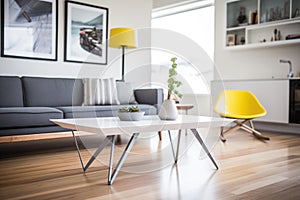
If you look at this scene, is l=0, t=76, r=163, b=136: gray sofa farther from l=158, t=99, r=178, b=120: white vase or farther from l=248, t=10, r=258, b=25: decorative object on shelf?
l=248, t=10, r=258, b=25: decorative object on shelf

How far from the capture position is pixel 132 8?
5.28 metres

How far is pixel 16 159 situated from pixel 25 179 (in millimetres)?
656

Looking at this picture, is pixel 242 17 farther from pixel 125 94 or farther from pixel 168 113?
pixel 168 113

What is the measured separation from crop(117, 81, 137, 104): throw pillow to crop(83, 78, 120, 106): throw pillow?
6.7 inches

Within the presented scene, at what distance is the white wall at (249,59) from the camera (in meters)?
4.66

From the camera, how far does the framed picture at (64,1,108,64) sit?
455 cm

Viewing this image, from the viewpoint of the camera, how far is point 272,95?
450cm

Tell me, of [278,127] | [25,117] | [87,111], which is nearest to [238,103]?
[278,127]

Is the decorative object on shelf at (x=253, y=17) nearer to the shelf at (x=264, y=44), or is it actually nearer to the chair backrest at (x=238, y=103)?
the shelf at (x=264, y=44)

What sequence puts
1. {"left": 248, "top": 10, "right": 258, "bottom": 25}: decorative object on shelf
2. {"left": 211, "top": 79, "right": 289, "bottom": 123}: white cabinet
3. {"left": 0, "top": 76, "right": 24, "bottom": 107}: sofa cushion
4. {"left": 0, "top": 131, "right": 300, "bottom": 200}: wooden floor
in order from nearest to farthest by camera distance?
1. {"left": 0, "top": 131, "right": 300, "bottom": 200}: wooden floor
2. {"left": 0, "top": 76, "right": 24, "bottom": 107}: sofa cushion
3. {"left": 211, "top": 79, "right": 289, "bottom": 123}: white cabinet
4. {"left": 248, "top": 10, "right": 258, "bottom": 25}: decorative object on shelf

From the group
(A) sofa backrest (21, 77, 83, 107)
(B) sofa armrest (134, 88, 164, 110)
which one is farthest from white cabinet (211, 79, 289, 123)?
(A) sofa backrest (21, 77, 83, 107)

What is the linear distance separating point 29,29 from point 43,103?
1136mm

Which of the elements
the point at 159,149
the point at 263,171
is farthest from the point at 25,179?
the point at 263,171

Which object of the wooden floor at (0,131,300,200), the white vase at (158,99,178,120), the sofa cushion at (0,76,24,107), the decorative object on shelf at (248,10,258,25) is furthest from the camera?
the decorative object on shelf at (248,10,258,25)
